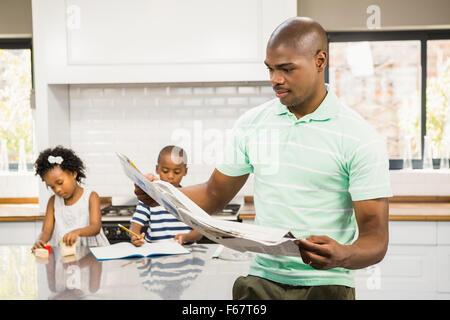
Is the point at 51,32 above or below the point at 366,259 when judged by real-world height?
above

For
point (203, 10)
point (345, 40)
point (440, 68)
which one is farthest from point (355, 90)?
point (203, 10)

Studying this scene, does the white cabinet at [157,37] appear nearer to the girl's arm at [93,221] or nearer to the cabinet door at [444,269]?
the girl's arm at [93,221]

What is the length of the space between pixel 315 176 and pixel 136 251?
811mm

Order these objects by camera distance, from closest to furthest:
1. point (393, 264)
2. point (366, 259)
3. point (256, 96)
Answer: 1. point (366, 259)
2. point (393, 264)
3. point (256, 96)

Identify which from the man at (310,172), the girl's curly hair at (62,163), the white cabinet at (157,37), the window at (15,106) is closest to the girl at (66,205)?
the girl's curly hair at (62,163)

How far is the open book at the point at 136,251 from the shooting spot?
172 centimetres

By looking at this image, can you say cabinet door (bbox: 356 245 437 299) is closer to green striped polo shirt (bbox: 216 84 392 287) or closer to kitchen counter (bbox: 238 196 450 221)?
kitchen counter (bbox: 238 196 450 221)

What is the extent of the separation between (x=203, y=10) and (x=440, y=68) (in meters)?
1.77

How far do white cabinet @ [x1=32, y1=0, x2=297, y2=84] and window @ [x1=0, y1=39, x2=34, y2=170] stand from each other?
0.67m

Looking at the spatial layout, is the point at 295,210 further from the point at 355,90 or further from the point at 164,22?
the point at 355,90

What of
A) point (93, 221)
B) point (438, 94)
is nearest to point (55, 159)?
point (93, 221)

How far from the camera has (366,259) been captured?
112 centimetres

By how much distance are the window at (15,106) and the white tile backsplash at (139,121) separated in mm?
424

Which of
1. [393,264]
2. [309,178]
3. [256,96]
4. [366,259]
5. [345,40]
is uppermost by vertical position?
[345,40]
